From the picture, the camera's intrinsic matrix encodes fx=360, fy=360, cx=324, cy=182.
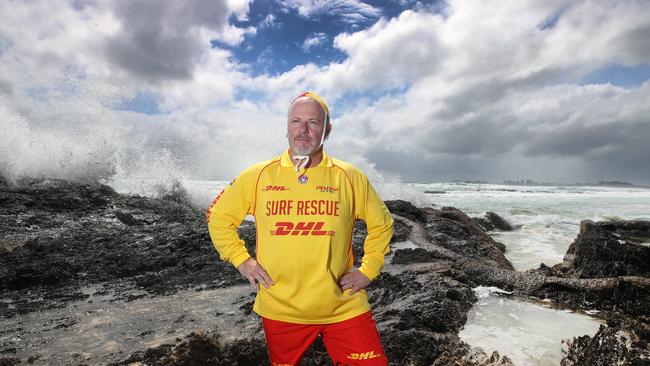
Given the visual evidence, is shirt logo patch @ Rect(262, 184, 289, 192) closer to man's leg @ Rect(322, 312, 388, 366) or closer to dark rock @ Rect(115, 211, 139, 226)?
man's leg @ Rect(322, 312, 388, 366)

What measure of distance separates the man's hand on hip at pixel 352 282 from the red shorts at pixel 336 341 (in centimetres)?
15

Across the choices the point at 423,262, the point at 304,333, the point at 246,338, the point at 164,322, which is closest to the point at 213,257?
the point at 164,322

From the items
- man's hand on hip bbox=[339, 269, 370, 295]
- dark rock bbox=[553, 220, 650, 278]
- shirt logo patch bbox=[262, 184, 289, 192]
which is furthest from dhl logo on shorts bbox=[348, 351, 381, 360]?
dark rock bbox=[553, 220, 650, 278]

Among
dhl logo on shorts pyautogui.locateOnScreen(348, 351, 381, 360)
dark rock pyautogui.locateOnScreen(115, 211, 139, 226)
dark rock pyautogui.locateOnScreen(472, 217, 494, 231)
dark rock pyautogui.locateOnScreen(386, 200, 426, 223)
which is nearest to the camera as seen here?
dhl logo on shorts pyautogui.locateOnScreen(348, 351, 381, 360)

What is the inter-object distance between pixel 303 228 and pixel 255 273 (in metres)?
0.36

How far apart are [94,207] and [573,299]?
27.5 feet

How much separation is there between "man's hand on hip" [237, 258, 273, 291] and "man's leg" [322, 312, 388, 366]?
39 centimetres

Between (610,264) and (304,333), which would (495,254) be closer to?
(610,264)

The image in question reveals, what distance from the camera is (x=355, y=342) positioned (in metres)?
1.81

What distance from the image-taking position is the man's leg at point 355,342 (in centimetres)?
180

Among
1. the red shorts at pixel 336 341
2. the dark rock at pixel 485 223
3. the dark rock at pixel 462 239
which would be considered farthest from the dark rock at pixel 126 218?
the dark rock at pixel 485 223

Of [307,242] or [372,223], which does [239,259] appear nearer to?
[307,242]

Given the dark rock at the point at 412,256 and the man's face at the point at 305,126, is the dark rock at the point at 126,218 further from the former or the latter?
the man's face at the point at 305,126

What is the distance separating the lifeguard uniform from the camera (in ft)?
5.91
